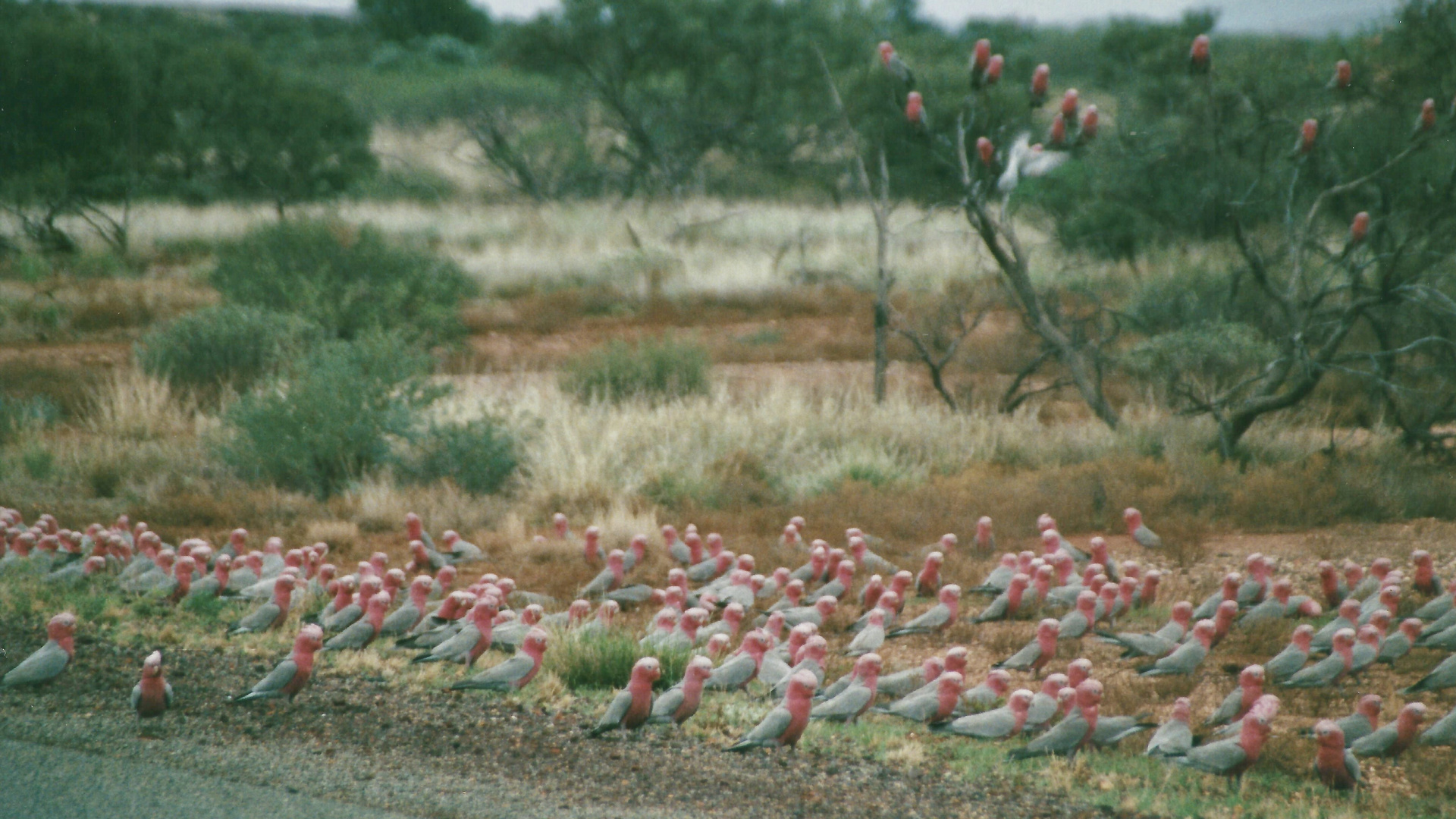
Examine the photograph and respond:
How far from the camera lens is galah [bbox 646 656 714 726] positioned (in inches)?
206

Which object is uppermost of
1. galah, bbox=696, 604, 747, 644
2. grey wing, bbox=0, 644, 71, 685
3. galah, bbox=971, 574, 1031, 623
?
grey wing, bbox=0, 644, 71, 685

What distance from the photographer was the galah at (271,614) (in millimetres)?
6965

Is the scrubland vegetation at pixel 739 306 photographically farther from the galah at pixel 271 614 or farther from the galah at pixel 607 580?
the galah at pixel 607 580

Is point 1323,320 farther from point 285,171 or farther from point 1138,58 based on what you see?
point 285,171

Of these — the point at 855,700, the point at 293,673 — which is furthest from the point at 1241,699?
the point at 293,673

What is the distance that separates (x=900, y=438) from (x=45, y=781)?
8852 millimetres

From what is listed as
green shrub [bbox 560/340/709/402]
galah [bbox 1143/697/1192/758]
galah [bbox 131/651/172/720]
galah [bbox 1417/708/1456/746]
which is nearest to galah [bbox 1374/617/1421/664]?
galah [bbox 1417/708/1456/746]

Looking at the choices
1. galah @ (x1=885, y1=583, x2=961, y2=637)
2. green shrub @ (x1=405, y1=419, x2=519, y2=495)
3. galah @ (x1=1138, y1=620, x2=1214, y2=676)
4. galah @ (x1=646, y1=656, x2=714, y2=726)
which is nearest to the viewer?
galah @ (x1=646, y1=656, x2=714, y2=726)

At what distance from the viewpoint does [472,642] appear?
629 centimetres

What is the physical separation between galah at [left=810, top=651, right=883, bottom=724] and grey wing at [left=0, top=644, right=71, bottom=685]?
352 cm

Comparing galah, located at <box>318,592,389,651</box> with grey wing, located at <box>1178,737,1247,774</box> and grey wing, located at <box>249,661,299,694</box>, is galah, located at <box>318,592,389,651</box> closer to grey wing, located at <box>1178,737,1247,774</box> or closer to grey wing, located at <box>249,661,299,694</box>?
grey wing, located at <box>249,661,299,694</box>

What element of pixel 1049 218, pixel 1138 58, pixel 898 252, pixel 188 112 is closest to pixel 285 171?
pixel 188 112

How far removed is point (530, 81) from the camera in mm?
49625

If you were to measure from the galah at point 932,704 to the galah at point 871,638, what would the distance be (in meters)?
0.87
